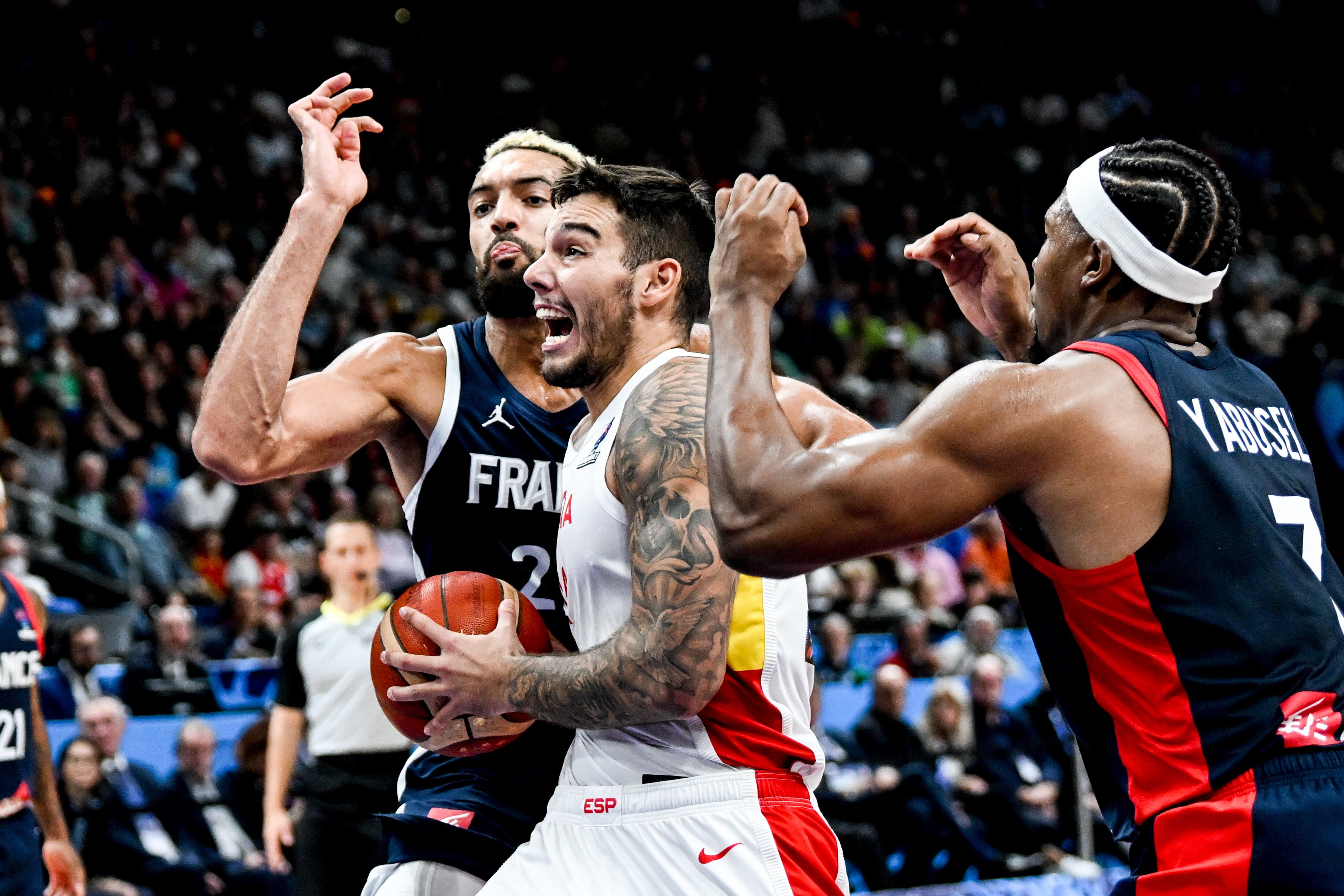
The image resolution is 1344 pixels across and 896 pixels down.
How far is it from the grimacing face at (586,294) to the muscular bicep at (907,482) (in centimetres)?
111

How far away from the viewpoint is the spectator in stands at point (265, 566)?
35.0ft

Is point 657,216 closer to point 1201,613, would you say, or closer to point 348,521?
point 1201,613

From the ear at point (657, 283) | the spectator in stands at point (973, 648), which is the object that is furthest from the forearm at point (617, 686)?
the spectator in stands at point (973, 648)

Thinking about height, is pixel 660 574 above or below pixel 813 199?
below

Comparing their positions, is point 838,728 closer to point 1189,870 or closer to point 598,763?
point 598,763

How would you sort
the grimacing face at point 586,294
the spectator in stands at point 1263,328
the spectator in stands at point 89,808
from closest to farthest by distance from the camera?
1. the grimacing face at point 586,294
2. the spectator in stands at point 89,808
3. the spectator in stands at point 1263,328

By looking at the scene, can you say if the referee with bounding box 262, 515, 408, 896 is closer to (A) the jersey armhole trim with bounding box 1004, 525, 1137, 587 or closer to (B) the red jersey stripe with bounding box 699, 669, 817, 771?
(B) the red jersey stripe with bounding box 699, 669, 817, 771

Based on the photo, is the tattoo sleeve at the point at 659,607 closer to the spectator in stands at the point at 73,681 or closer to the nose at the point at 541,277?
the nose at the point at 541,277

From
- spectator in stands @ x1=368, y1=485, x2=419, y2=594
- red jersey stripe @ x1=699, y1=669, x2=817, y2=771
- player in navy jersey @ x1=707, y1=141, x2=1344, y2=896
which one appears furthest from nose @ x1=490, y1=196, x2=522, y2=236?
spectator in stands @ x1=368, y1=485, x2=419, y2=594

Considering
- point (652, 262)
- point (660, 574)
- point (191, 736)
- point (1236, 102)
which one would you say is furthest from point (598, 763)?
point (1236, 102)

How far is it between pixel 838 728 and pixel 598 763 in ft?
23.4

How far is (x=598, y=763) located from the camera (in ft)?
10.3

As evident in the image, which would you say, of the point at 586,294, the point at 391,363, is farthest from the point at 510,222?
the point at 586,294

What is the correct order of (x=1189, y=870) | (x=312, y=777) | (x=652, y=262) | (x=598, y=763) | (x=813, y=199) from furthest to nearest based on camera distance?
1. (x=813, y=199)
2. (x=312, y=777)
3. (x=652, y=262)
4. (x=598, y=763)
5. (x=1189, y=870)
